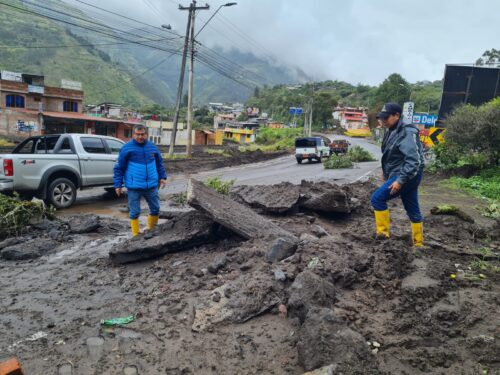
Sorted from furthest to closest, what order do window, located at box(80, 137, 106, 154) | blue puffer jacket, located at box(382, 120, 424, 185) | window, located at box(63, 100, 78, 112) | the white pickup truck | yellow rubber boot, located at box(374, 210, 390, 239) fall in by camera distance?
1. window, located at box(63, 100, 78, 112)
2. window, located at box(80, 137, 106, 154)
3. the white pickup truck
4. yellow rubber boot, located at box(374, 210, 390, 239)
5. blue puffer jacket, located at box(382, 120, 424, 185)

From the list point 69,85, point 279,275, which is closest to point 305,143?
point 279,275

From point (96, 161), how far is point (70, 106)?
44551mm

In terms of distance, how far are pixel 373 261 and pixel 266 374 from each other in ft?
6.77

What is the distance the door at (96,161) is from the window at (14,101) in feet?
137

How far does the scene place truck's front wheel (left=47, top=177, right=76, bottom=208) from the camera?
29.2ft

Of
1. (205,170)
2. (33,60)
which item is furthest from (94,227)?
(33,60)

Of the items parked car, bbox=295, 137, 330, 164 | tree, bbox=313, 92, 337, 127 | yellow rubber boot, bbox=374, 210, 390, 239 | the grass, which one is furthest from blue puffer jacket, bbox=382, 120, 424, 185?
tree, bbox=313, 92, 337, 127

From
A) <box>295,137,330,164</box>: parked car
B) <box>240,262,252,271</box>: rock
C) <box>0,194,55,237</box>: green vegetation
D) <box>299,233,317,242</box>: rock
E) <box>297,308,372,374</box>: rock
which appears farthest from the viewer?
<box>295,137,330,164</box>: parked car

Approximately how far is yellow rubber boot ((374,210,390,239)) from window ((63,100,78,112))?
51.3 meters

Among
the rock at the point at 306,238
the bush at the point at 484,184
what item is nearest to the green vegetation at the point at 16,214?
the rock at the point at 306,238

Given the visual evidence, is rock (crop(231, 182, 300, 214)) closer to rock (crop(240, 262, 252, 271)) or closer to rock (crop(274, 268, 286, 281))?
rock (crop(240, 262, 252, 271))

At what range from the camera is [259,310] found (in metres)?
3.55

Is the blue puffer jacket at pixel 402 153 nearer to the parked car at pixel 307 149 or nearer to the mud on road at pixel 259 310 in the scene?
the mud on road at pixel 259 310

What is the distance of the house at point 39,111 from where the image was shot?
42469 mm
